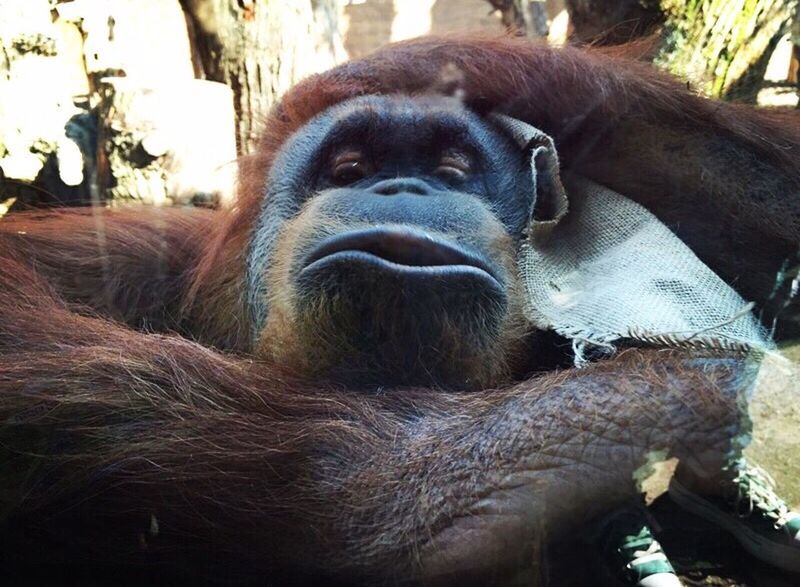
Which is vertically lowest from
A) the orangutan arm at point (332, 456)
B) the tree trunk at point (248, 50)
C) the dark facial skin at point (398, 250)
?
the orangutan arm at point (332, 456)

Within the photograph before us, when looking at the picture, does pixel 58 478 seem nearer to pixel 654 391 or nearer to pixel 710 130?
pixel 654 391

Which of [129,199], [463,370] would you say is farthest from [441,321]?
[129,199]

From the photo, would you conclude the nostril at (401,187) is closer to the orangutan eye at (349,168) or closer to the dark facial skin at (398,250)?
the dark facial skin at (398,250)

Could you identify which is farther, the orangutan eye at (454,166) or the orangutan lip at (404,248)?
the orangutan eye at (454,166)

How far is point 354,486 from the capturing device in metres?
1.40

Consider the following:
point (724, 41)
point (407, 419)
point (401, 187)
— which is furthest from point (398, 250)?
point (724, 41)

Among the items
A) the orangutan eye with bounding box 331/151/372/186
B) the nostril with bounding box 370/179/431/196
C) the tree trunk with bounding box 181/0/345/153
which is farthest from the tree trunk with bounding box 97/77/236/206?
the nostril with bounding box 370/179/431/196

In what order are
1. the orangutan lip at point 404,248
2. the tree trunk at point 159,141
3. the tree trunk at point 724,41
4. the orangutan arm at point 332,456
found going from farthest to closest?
the tree trunk at point 159,141 < the tree trunk at point 724,41 < the orangutan lip at point 404,248 < the orangutan arm at point 332,456

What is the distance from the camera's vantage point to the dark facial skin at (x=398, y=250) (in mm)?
1525

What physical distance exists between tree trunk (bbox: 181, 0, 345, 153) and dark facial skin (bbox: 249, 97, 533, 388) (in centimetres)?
36

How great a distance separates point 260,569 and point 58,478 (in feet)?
1.19

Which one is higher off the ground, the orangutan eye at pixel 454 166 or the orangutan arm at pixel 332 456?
the orangutan eye at pixel 454 166

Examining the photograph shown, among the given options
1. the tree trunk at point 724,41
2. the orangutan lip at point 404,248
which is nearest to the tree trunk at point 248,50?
the orangutan lip at point 404,248

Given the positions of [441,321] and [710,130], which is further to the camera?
[710,130]
